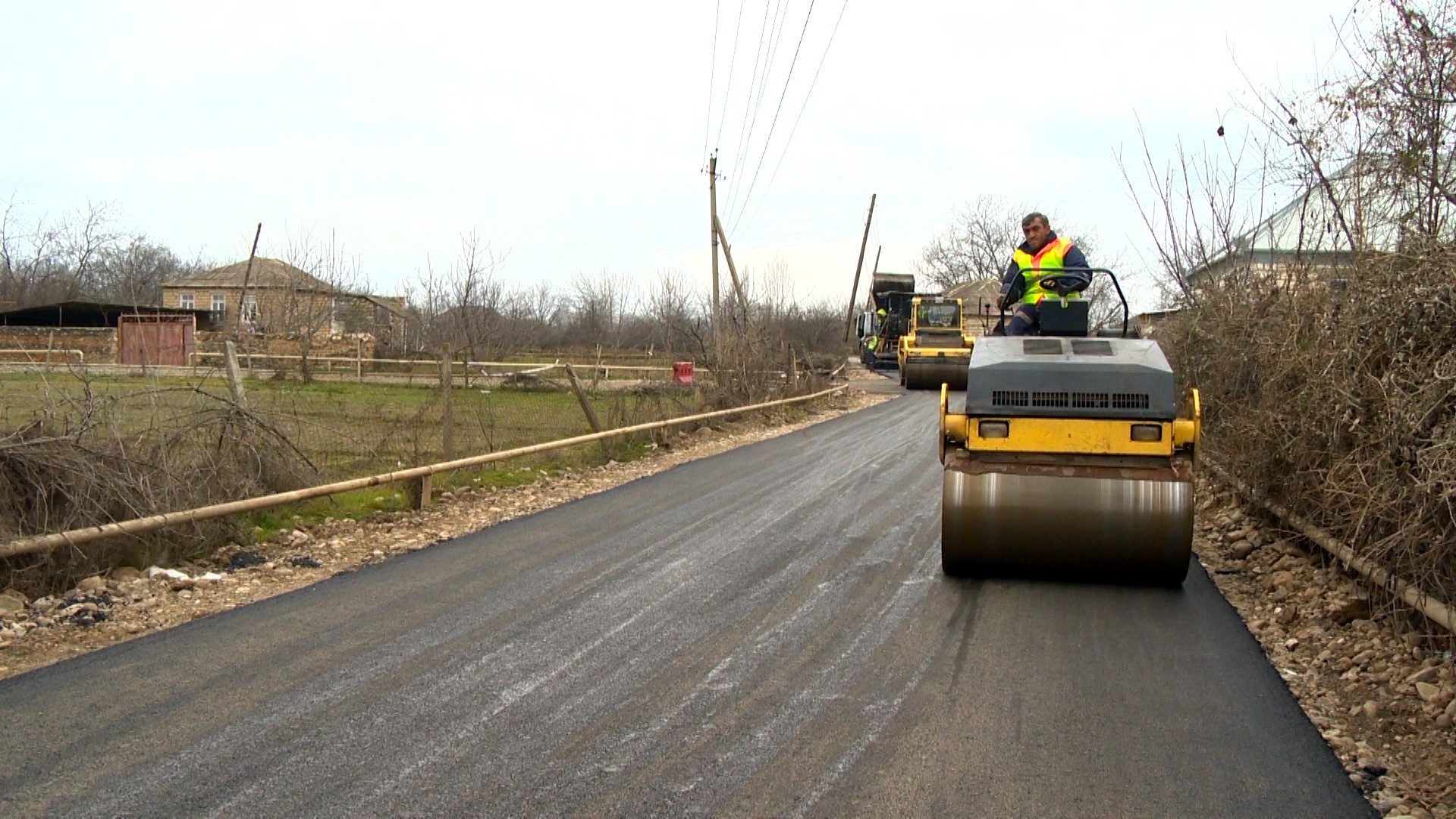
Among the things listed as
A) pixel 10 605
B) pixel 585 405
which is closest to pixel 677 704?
pixel 10 605

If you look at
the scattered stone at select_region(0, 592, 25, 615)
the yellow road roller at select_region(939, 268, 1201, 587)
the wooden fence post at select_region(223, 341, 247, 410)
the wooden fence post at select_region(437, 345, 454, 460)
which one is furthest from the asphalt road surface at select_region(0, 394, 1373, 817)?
the wooden fence post at select_region(437, 345, 454, 460)

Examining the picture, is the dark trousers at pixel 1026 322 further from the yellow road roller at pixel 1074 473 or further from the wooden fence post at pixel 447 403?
the wooden fence post at pixel 447 403

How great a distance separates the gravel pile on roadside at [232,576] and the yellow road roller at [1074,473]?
4.38 meters

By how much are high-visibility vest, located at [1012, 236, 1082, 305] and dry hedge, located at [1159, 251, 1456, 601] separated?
169 cm

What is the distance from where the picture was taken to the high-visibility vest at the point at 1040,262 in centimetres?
803

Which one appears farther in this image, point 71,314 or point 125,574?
point 71,314

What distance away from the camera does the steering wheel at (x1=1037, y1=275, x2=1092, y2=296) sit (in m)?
7.92

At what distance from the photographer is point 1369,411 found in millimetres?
5840

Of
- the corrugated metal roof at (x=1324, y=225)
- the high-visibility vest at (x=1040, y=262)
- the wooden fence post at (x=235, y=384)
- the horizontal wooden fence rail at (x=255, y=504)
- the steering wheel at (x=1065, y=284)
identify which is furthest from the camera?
the wooden fence post at (x=235, y=384)

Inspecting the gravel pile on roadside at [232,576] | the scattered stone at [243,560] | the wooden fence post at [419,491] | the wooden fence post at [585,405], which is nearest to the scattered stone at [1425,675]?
the gravel pile on roadside at [232,576]

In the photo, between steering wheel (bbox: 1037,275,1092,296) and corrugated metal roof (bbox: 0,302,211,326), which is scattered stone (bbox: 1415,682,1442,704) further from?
corrugated metal roof (bbox: 0,302,211,326)

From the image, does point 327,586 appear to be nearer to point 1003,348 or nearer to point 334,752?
point 334,752

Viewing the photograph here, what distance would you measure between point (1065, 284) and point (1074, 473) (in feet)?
5.78

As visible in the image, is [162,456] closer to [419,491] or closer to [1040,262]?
[419,491]
